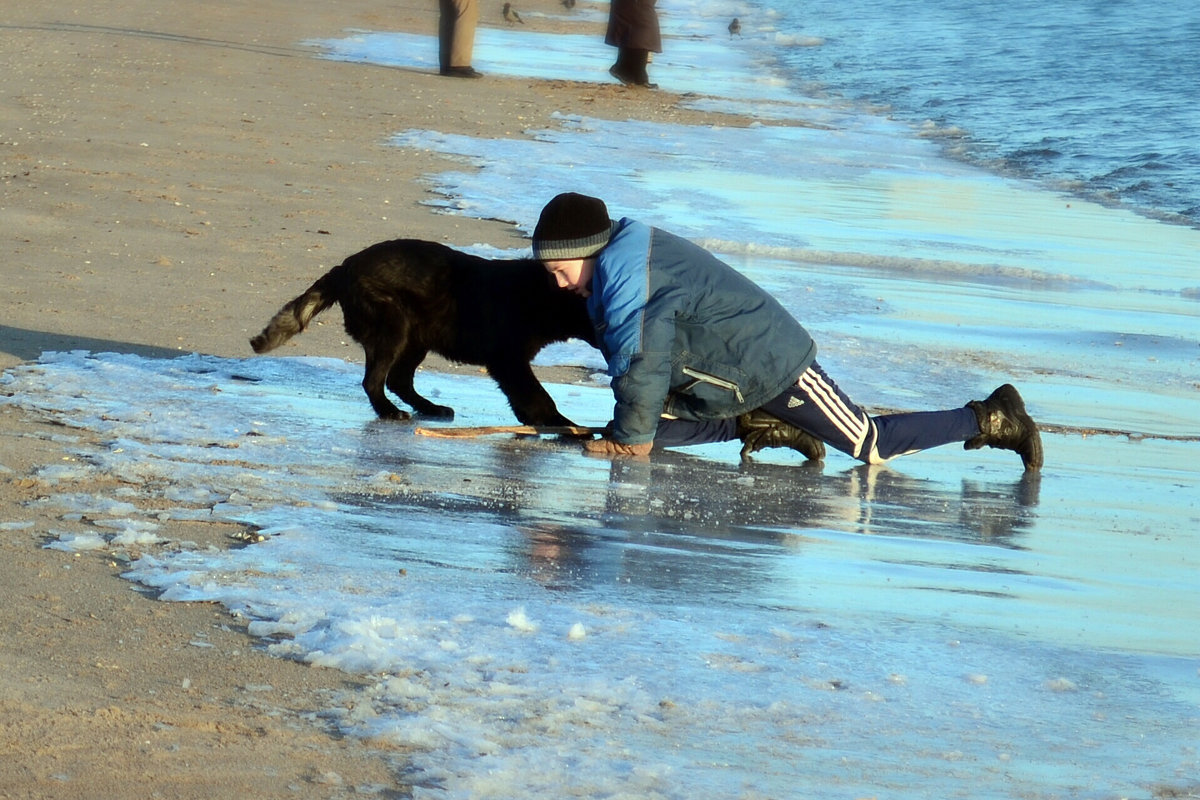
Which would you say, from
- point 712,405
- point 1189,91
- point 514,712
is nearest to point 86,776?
point 514,712

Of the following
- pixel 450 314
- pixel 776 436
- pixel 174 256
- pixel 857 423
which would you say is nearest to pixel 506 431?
pixel 450 314

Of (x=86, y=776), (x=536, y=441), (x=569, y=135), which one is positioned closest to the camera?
(x=86, y=776)

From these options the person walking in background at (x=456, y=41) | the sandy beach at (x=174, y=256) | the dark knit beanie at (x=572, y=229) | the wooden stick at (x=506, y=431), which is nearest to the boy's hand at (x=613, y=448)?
the wooden stick at (x=506, y=431)

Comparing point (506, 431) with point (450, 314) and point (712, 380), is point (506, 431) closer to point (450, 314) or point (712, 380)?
point (450, 314)

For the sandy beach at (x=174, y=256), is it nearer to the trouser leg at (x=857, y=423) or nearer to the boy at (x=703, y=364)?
the boy at (x=703, y=364)

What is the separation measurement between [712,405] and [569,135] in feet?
30.6

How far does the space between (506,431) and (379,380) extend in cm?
61

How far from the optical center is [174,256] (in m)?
8.00

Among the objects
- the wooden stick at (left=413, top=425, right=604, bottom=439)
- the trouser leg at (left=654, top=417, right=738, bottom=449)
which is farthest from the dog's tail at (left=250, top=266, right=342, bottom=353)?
the trouser leg at (left=654, top=417, right=738, bottom=449)

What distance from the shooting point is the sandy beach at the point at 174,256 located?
117 inches

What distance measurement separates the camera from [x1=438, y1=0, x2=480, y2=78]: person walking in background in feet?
61.2

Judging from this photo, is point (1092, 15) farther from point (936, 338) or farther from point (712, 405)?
point (712, 405)

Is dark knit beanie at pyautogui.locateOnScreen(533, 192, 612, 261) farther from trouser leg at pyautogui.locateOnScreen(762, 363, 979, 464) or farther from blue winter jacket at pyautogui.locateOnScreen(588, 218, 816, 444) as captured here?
trouser leg at pyautogui.locateOnScreen(762, 363, 979, 464)

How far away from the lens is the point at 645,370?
545 cm
